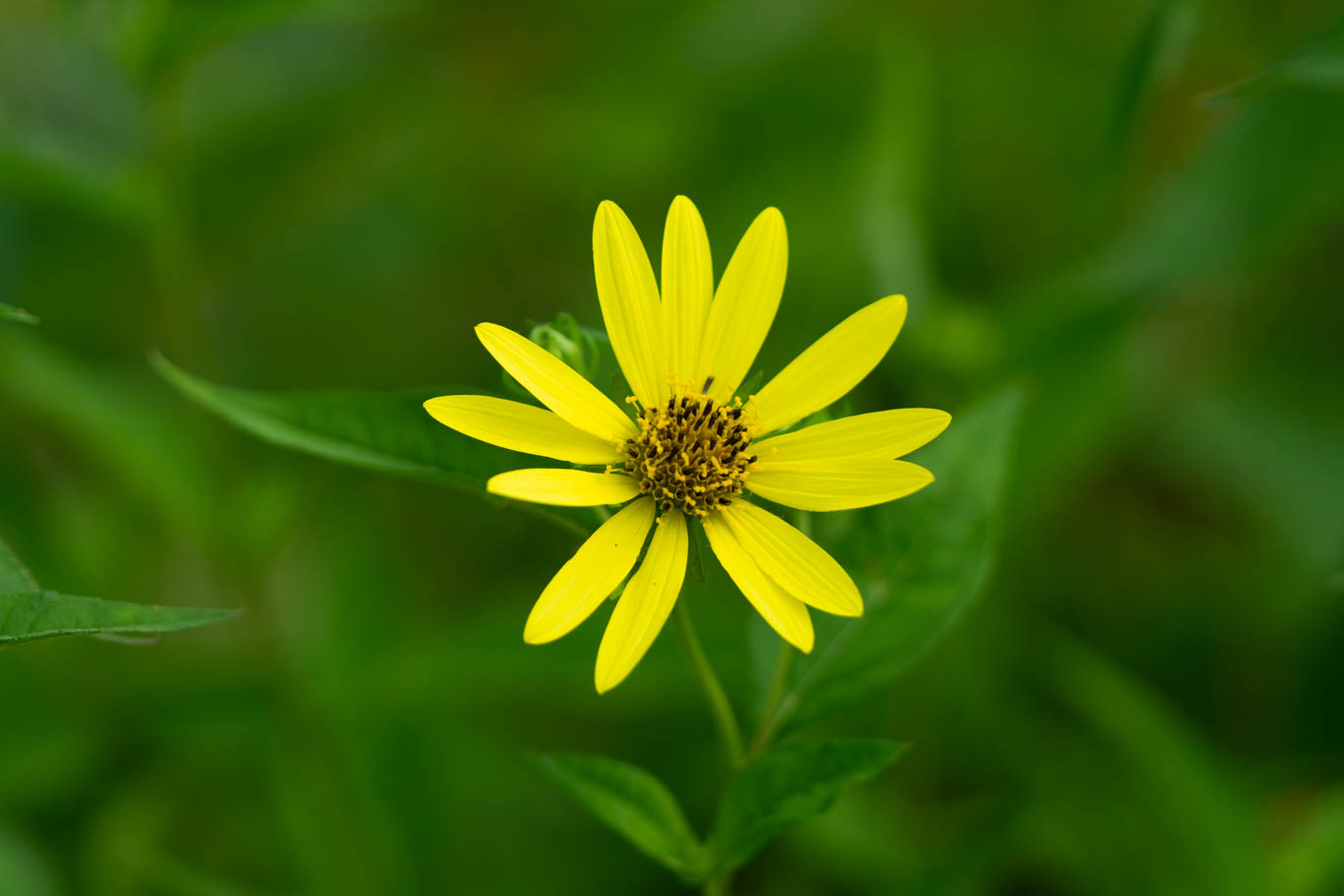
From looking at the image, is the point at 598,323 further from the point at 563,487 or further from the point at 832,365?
the point at 563,487

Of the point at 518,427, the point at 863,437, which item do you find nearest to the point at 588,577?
the point at 518,427

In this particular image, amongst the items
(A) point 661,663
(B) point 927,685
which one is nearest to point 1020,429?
(B) point 927,685

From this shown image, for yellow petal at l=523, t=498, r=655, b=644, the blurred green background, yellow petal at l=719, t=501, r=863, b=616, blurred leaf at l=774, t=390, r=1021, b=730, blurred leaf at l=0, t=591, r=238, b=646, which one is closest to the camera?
blurred leaf at l=0, t=591, r=238, b=646

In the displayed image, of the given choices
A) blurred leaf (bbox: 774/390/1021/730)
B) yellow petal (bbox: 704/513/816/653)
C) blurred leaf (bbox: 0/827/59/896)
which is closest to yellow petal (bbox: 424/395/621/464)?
yellow petal (bbox: 704/513/816/653)

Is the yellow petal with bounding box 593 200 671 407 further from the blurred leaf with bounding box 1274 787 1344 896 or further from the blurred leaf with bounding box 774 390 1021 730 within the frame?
the blurred leaf with bounding box 1274 787 1344 896

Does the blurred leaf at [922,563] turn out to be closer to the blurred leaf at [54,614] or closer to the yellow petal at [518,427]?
the yellow petal at [518,427]

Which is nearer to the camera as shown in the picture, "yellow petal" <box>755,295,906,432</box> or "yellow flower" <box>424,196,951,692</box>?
"yellow flower" <box>424,196,951,692</box>
